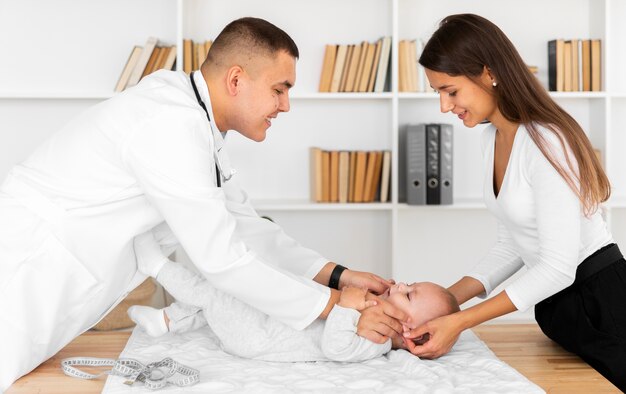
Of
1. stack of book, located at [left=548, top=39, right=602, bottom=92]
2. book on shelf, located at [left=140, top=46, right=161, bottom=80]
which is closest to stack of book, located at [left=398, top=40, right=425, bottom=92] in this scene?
stack of book, located at [left=548, top=39, right=602, bottom=92]

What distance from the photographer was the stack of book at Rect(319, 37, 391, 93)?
367 centimetres

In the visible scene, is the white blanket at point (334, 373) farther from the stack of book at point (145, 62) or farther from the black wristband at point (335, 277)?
the stack of book at point (145, 62)

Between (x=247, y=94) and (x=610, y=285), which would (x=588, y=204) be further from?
→ (x=247, y=94)

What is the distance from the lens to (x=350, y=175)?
372cm

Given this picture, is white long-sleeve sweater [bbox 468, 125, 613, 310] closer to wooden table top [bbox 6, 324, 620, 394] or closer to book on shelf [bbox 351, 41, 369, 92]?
wooden table top [bbox 6, 324, 620, 394]

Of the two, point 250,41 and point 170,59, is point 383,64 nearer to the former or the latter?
point 170,59

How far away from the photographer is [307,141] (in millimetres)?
3891

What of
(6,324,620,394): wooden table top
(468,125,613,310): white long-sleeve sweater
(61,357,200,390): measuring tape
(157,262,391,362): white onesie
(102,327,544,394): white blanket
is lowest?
(6,324,620,394): wooden table top

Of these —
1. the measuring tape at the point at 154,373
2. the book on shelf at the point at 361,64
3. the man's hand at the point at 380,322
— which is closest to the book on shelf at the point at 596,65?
the book on shelf at the point at 361,64

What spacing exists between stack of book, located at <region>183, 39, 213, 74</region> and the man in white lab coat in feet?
5.03

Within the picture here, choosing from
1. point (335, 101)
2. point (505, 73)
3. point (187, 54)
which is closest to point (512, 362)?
point (505, 73)

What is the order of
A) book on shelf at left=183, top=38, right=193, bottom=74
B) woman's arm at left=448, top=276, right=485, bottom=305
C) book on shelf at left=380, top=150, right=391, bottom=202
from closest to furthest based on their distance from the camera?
1. woman's arm at left=448, top=276, right=485, bottom=305
2. book on shelf at left=183, top=38, right=193, bottom=74
3. book on shelf at left=380, top=150, right=391, bottom=202

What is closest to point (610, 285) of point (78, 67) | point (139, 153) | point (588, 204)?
point (588, 204)

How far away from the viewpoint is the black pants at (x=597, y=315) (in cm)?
199
